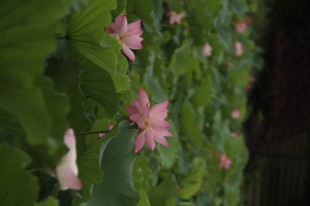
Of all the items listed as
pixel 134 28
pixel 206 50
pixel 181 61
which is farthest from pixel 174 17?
pixel 134 28

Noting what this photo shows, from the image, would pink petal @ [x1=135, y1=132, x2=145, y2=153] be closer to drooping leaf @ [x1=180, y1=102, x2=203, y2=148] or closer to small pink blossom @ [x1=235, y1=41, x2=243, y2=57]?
drooping leaf @ [x1=180, y1=102, x2=203, y2=148]

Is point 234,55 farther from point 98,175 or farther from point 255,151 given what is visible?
point 255,151

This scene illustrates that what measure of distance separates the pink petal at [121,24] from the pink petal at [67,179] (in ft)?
1.14

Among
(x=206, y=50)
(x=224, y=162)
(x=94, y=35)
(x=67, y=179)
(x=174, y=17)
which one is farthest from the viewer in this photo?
(x=224, y=162)

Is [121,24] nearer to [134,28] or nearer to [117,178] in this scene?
[134,28]

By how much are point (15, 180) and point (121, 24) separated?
0.40m

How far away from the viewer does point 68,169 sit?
1.98 ft

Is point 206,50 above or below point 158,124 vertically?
above

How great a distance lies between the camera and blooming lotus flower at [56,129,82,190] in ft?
1.95

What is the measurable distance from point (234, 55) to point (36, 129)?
258 cm

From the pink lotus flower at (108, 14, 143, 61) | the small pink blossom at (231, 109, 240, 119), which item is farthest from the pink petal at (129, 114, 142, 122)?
the small pink blossom at (231, 109, 240, 119)

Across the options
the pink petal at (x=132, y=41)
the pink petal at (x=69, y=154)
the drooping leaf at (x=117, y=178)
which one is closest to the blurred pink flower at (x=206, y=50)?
the pink petal at (x=132, y=41)

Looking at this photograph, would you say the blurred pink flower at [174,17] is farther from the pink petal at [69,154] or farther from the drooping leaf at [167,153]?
the pink petal at [69,154]

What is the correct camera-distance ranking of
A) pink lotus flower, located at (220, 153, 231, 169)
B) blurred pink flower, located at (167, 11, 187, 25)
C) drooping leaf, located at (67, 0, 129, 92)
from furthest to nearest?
pink lotus flower, located at (220, 153, 231, 169)
blurred pink flower, located at (167, 11, 187, 25)
drooping leaf, located at (67, 0, 129, 92)
